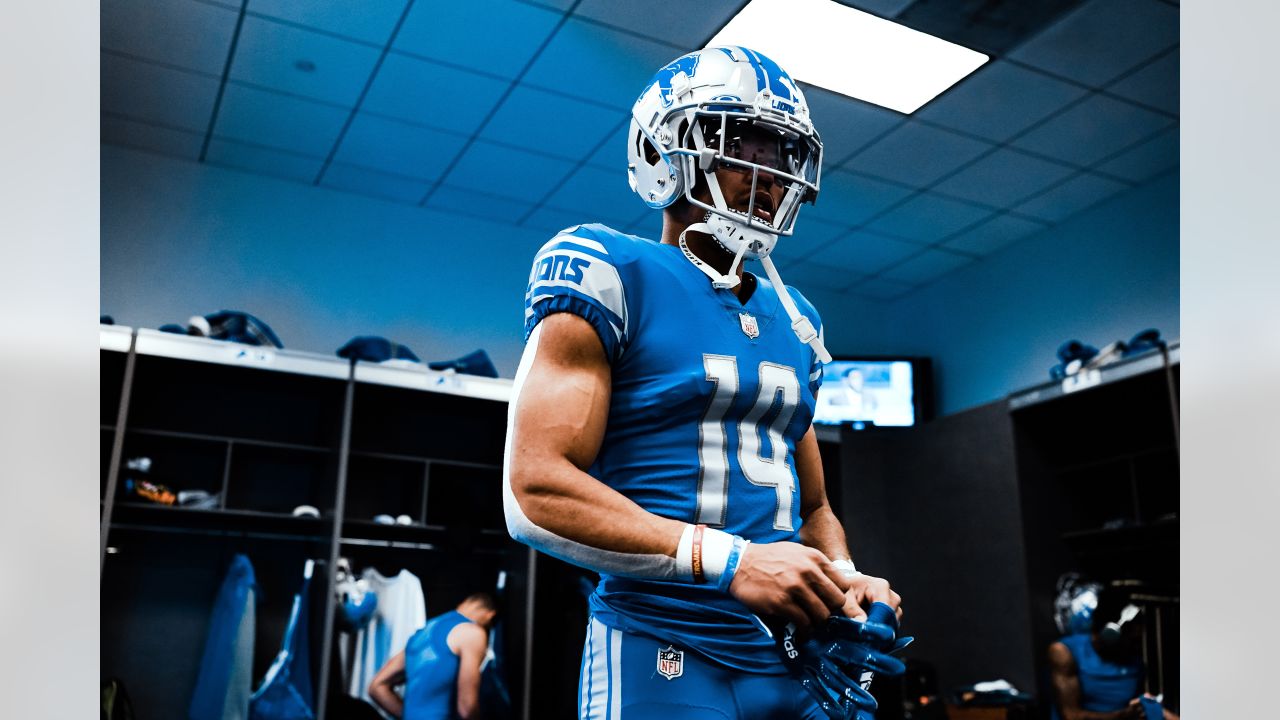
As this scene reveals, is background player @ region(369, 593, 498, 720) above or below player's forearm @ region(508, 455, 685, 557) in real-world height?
below

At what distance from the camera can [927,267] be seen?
704cm

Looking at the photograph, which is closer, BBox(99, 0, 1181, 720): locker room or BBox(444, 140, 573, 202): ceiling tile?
BBox(99, 0, 1181, 720): locker room

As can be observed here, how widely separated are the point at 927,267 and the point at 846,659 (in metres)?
6.35

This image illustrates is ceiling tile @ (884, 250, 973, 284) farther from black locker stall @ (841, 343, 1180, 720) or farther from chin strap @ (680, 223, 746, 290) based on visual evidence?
chin strap @ (680, 223, 746, 290)

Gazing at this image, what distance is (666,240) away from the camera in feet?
4.46

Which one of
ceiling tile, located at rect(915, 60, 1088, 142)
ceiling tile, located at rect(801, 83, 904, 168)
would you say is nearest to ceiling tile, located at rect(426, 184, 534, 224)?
ceiling tile, located at rect(801, 83, 904, 168)

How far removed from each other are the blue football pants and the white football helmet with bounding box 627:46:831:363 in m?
0.42

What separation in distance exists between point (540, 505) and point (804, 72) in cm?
414

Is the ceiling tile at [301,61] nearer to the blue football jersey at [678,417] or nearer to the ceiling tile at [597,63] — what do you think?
the ceiling tile at [597,63]

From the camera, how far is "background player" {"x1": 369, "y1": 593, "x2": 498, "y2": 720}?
411cm

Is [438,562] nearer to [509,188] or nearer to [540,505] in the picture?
[509,188]

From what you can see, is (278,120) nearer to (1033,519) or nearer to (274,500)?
(274,500)

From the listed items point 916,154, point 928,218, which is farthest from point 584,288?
point 928,218

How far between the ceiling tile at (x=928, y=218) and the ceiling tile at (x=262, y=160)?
3371mm
